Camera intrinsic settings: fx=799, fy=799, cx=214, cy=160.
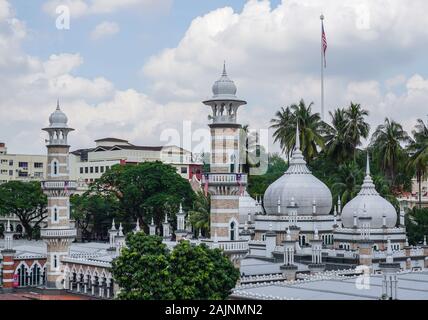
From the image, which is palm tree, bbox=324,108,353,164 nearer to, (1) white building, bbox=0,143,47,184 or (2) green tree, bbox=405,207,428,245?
(2) green tree, bbox=405,207,428,245

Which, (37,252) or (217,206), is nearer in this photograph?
(217,206)

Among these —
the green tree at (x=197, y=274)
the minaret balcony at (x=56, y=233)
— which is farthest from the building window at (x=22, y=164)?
the green tree at (x=197, y=274)

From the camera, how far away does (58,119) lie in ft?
175

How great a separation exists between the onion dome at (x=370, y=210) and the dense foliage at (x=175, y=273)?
2159 centimetres

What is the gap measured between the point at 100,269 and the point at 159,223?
2909 centimetres

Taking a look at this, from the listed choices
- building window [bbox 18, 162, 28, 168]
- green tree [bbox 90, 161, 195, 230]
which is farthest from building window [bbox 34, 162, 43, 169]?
green tree [bbox 90, 161, 195, 230]

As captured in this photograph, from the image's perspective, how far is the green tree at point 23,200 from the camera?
79.7 meters

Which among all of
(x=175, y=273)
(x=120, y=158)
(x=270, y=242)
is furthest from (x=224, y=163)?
(x=120, y=158)

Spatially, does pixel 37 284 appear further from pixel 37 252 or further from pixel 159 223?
pixel 159 223

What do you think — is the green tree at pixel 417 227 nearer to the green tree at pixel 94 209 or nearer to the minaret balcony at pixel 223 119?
the minaret balcony at pixel 223 119

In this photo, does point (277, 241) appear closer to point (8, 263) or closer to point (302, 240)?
point (302, 240)

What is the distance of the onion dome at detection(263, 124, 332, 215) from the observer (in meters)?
54.8
